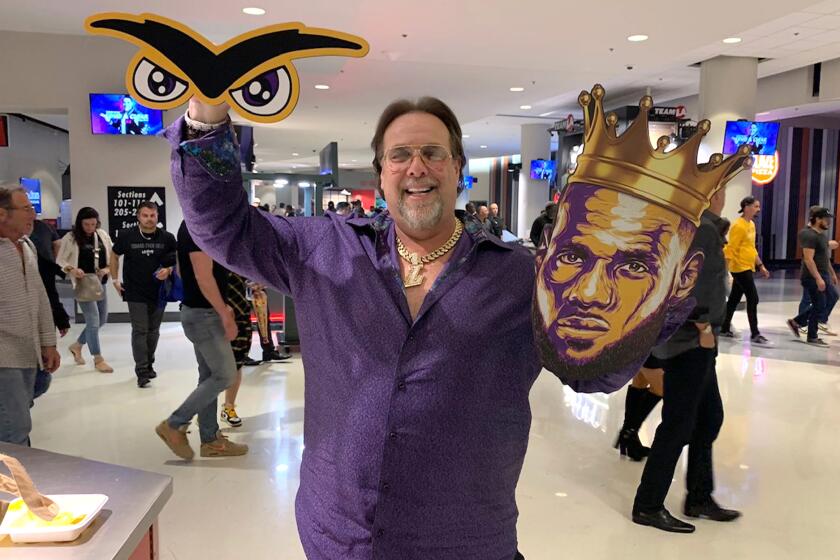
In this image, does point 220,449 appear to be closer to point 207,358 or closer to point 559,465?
point 207,358

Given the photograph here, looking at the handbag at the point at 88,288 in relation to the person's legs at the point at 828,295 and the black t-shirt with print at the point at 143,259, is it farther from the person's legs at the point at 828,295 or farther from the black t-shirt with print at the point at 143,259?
the person's legs at the point at 828,295

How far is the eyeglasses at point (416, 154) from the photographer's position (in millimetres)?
1344

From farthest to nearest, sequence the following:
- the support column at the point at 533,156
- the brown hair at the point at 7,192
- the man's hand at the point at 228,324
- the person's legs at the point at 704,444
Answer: the support column at the point at 533,156 → the man's hand at the point at 228,324 → the person's legs at the point at 704,444 → the brown hair at the point at 7,192

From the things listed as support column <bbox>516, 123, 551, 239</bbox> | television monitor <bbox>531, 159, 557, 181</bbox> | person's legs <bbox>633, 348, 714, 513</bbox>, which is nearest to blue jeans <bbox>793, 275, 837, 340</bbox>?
person's legs <bbox>633, 348, 714, 513</bbox>

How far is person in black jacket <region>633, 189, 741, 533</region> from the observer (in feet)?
9.14

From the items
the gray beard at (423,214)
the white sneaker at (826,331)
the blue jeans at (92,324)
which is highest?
the gray beard at (423,214)

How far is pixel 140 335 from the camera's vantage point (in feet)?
17.7

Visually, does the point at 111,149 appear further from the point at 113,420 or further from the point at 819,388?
the point at 819,388

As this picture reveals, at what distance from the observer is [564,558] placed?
108 inches

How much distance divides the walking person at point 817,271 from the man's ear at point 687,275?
7.15 meters

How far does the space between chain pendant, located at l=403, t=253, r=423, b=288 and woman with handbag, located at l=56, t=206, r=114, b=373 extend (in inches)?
206

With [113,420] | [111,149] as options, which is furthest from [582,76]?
[113,420]

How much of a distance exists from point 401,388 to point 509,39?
23.1ft

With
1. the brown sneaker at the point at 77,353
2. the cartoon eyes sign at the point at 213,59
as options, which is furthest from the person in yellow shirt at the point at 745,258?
the cartoon eyes sign at the point at 213,59
